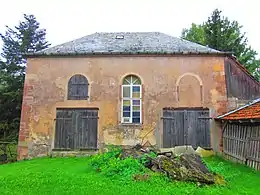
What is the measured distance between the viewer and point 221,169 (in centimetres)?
914

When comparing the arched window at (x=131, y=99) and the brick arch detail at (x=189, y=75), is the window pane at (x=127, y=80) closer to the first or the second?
the arched window at (x=131, y=99)

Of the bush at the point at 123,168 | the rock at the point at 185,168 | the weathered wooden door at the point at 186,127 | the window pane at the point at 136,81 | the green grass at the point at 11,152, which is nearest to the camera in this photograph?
the rock at the point at 185,168

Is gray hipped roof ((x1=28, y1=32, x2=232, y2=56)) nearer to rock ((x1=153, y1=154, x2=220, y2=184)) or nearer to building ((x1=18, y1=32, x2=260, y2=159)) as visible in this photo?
building ((x1=18, y1=32, x2=260, y2=159))

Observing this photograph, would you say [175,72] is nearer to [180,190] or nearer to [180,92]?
[180,92]

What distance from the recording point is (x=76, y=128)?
13.8m

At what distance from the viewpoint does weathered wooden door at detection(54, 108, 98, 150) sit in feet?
44.8

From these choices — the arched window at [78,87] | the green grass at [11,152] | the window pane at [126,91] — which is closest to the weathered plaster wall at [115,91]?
the arched window at [78,87]

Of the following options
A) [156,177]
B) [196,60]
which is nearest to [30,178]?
[156,177]

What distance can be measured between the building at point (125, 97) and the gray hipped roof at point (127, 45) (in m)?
0.08

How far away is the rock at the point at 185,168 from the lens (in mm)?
7262

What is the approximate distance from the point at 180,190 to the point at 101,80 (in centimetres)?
897

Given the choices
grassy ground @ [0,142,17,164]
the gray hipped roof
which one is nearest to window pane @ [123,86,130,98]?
the gray hipped roof

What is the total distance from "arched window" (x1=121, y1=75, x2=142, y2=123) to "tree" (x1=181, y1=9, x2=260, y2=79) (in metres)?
14.0

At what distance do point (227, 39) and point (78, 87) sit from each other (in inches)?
685
